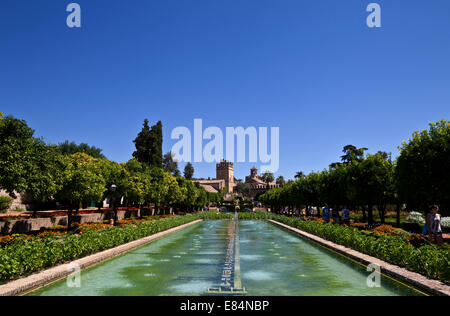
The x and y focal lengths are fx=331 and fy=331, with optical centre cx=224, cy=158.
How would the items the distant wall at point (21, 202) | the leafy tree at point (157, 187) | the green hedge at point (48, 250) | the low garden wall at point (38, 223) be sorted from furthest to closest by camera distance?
the distant wall at point (21, 202), the leafy tree at point (157, 187), the low garden wall at point (38, 223), the green hedge at point (48, 250)

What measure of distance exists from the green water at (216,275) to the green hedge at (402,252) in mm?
836

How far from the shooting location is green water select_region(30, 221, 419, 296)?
25.4ft

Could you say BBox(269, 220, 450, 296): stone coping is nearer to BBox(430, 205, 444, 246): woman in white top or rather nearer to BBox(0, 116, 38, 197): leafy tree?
BBox(430, 205, 444, 246): woman in white top

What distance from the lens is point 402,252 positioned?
9578mm

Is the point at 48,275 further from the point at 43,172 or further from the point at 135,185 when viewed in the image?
the point at 135,185

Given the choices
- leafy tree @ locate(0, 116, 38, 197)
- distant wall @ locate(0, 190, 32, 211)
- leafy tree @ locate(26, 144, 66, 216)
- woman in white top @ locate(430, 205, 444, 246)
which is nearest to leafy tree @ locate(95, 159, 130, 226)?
leafy tree @ locate(26, 144, 66, 216)

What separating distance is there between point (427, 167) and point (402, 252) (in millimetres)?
5434

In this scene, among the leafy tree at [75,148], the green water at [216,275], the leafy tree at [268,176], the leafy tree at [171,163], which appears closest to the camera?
the green water at [216,275]

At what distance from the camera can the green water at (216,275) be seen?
7.75 meters

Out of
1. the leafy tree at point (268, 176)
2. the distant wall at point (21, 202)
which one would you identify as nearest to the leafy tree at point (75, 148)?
the distant wall at point (21, 202)

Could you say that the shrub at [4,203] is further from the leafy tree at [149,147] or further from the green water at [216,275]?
the leafy tree at [149,147]

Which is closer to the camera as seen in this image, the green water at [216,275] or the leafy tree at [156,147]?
the green water at [216,275]

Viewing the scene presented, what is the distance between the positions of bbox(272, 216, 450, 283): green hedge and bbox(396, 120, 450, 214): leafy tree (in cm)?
304
